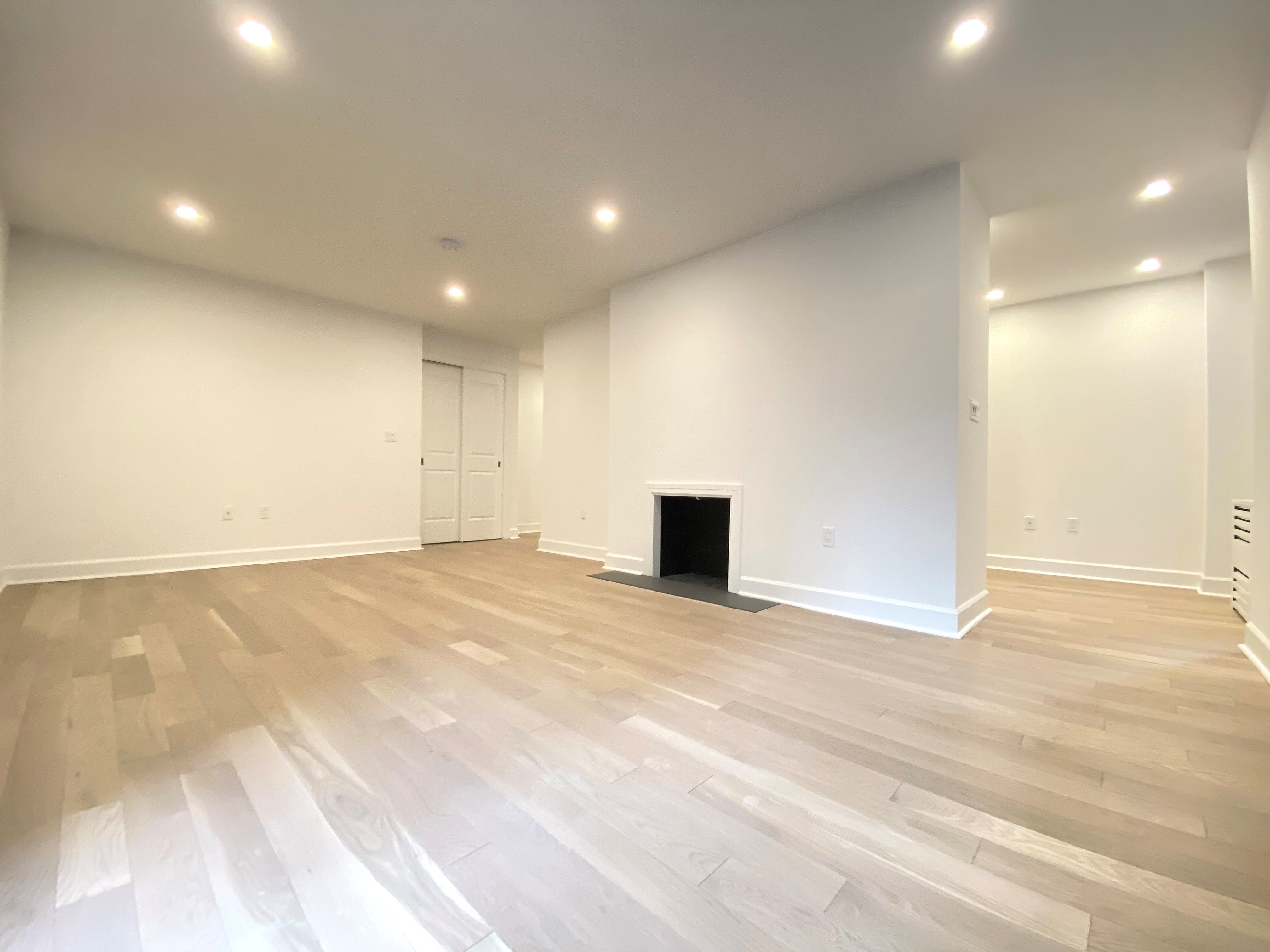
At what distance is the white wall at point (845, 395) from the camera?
8.96 ft

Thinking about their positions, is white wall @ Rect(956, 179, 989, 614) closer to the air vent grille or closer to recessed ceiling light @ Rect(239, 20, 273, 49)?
the air vent grille

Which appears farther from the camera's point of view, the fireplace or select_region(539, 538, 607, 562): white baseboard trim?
select_region(539, 538, 607, 562): white baseboard trim

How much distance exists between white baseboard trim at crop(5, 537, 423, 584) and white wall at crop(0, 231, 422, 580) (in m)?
0.01

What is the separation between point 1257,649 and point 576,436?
4.84 meters

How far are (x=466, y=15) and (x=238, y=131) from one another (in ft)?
4.99

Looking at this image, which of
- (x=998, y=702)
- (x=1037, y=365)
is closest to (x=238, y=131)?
(x=998, y=702)

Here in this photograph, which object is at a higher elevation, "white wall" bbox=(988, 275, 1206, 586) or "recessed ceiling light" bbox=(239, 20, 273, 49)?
"recessed ceiling light" bbox=(239, 20, 273, 49)

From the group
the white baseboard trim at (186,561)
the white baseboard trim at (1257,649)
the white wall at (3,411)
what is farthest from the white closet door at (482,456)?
the white baseboard trim at (1257,649)

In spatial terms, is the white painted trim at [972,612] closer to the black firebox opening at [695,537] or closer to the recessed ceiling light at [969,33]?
the black firebox opening at [695,537]

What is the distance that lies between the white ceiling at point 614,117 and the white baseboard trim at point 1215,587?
2430mm

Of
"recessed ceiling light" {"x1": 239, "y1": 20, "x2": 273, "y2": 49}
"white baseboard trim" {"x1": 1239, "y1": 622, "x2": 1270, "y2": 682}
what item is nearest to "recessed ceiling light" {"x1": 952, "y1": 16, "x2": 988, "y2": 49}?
"recessed ceiling light" {"x1": 239, "y1": 20, "x2": 273, "y2": 49}

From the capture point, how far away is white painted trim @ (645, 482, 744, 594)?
3.62 m

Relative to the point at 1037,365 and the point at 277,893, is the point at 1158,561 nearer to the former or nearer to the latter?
the point at 1037,365

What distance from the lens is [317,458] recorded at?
16.3ft
